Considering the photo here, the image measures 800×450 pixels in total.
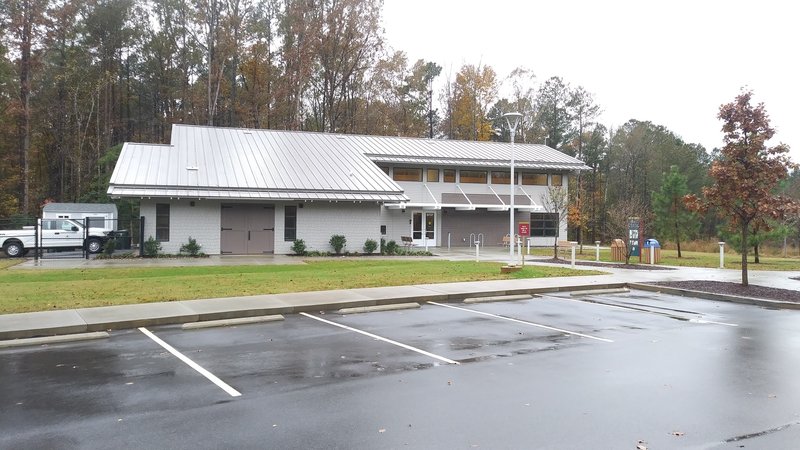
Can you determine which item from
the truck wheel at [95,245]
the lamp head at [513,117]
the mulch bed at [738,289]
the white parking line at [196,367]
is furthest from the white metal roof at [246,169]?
the white parking line at [196,367]

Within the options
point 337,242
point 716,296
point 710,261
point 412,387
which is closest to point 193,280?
point 412,387

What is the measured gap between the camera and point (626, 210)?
29250mm

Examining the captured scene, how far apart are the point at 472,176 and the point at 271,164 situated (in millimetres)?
14455

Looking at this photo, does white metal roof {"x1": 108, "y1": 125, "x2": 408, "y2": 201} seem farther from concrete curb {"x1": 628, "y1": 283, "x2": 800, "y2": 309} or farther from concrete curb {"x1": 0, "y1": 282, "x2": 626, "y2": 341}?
concrete curb {"x1": 628, "y1": 283, "x2": 800, "y2": 309}

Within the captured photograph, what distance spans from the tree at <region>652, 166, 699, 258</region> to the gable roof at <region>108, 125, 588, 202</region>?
752cm

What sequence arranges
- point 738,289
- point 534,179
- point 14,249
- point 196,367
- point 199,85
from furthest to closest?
point 199,85, point 534,179, point 14,249, point 738,289, point 196,367

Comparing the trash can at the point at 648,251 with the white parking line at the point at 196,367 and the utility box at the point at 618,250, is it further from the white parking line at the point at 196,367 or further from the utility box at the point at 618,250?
the white parking line at the point at 196,367

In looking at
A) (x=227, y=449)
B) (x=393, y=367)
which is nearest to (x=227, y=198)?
(x=393, y=367)

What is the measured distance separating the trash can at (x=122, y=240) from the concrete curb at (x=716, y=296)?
77.2ft

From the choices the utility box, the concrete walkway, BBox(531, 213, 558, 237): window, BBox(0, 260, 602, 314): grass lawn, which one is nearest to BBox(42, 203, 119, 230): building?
the concrete walkway

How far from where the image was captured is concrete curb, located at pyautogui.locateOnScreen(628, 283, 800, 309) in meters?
13.0

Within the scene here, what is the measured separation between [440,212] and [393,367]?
1147 inches

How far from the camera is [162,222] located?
25.3 meters

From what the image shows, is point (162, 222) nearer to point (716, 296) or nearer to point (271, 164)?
point (271, 164)
